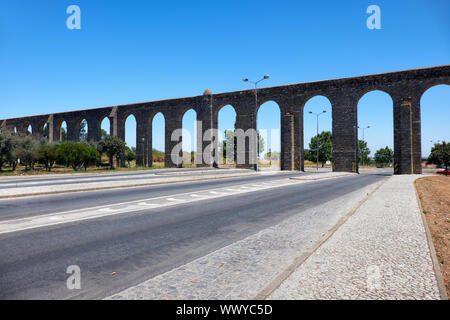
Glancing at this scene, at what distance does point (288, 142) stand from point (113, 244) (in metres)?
34.9

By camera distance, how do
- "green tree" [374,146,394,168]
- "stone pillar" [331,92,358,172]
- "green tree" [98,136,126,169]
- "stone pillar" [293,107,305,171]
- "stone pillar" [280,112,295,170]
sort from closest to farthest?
"stone pillar" [331,92,358,172] → "stone pillar" [293,107,305,171] → "stone pillar" [280,112,295,170] → "green tree" [98,136,126,169] → "green tree" [374,146,394,168]

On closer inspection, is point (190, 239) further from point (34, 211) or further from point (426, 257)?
point (34, 211)

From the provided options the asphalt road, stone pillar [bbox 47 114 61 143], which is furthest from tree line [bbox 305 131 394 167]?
the asphalt road

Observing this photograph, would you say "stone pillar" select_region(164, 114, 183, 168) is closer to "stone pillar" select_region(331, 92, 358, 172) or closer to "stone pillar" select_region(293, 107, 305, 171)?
"stone pillar" select_region(293, 107, 305, 171)

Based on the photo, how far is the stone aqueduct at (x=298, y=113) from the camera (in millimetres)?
30828

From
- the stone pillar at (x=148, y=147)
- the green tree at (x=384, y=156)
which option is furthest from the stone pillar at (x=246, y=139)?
the green tree at (x=384, y=156)

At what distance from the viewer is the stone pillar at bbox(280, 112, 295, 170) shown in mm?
37531

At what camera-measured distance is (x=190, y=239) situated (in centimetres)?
538

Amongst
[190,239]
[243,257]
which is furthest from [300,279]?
[190,239]

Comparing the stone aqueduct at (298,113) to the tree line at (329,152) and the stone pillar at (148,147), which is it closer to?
the stone pillar at (148,147)

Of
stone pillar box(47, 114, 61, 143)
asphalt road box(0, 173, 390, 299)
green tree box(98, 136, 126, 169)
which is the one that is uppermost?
stone pillar box(47, 114, 61, 143)

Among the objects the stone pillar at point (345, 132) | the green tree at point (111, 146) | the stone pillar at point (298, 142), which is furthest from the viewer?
the green tree at point (111, 146)

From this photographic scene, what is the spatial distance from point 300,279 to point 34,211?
318 inches

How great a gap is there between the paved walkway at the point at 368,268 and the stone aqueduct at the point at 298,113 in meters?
30.1
